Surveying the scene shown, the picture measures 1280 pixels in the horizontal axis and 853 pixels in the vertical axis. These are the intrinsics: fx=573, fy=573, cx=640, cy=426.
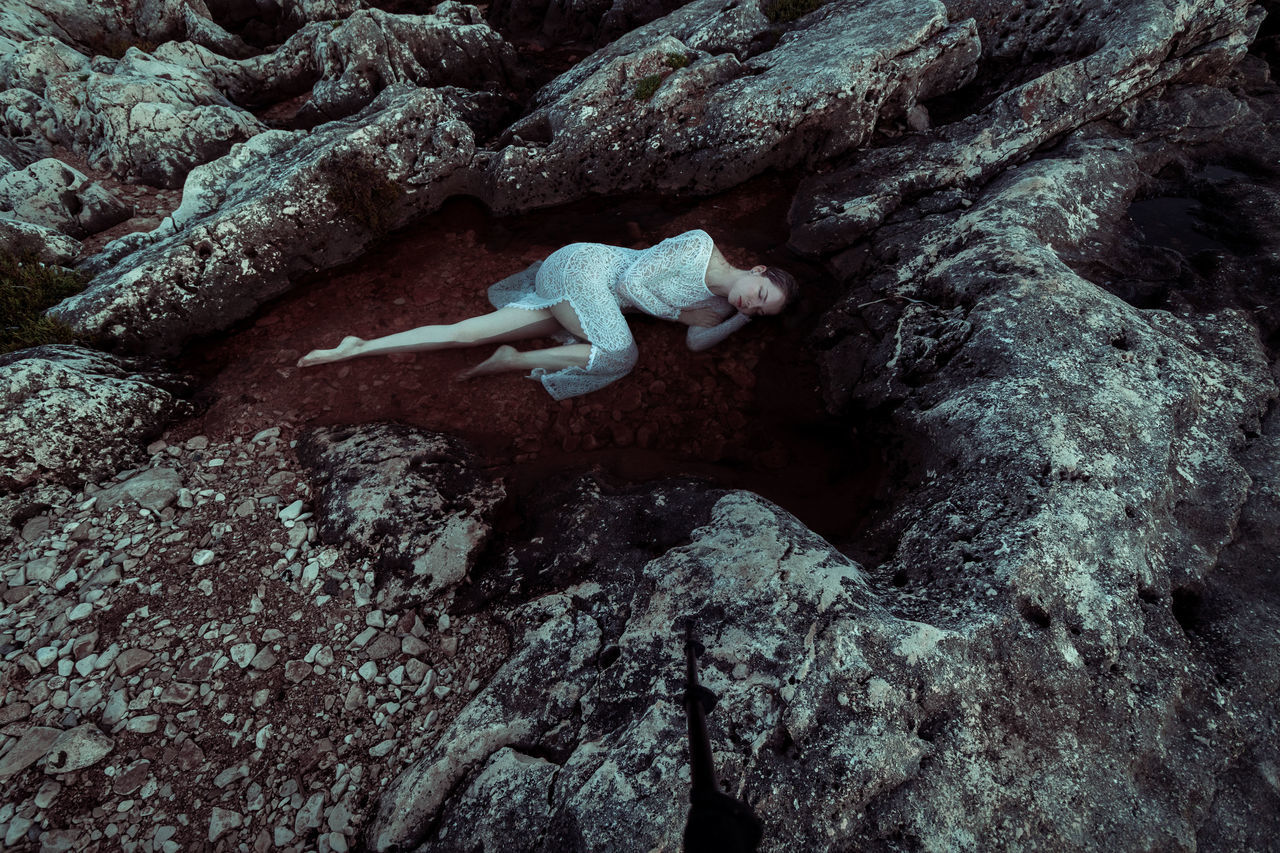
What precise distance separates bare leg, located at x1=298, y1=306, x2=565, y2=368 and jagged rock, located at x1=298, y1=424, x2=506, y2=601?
779 mm

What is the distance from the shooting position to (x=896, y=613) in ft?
8.16

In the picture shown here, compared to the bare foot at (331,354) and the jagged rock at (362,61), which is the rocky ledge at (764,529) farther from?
the jagged rock at (362,61)

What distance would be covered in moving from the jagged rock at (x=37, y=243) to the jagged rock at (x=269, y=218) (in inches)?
14.2

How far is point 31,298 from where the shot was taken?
14.9ft

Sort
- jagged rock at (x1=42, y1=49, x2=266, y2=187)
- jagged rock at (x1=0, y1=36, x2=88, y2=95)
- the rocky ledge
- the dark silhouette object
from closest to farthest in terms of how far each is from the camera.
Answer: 1. the dark silhouette object
2. the rocky ledge
3. jagged rock at (x1=42, y1=49, x2=266, y2=187)
4. jagged rock at (x1=0, y1=36, x2=88, y2=95)

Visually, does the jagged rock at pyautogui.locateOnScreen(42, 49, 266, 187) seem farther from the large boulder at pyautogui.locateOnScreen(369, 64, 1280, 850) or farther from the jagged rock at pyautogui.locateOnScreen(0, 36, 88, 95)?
the large boulder at pyautogui.locateOnScreen(369, 64, 1280, 850)

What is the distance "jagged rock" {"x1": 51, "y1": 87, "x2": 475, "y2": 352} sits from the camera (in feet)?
14.6

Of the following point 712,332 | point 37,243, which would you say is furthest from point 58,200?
point 712,332

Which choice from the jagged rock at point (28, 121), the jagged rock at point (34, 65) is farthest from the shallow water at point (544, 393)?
the jagged rock at point (34, 65)

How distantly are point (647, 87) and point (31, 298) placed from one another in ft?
18.3

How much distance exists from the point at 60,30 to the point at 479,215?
8.46 metres

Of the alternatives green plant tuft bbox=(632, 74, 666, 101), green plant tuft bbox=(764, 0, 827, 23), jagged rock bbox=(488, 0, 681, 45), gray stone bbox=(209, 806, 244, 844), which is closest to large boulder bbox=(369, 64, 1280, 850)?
gray stone bbox=(209, 806, 244, 844)

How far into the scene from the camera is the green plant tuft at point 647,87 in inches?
225

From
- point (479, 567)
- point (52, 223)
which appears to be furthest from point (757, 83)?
point (52, 223)
